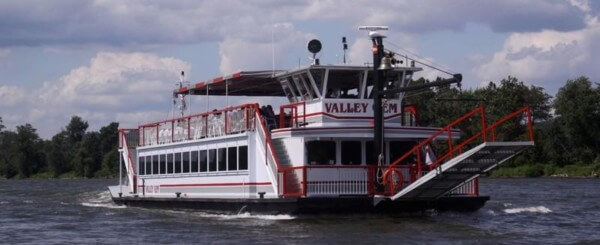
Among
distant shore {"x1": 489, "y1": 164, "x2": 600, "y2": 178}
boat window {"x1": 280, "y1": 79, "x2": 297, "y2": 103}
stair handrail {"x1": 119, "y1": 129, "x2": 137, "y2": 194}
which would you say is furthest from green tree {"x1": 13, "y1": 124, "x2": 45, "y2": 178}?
boat window {"x1": 280, "y1": 79, "x2": 297, "y2": 103}

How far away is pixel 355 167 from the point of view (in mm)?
24797

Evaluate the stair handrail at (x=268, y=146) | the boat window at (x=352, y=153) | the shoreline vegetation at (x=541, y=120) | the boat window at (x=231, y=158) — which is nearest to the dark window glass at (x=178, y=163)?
the boat window at (x=231, y=158)

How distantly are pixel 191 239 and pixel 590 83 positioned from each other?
60676mm

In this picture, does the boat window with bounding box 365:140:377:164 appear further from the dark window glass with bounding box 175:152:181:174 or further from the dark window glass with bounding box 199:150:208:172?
the dark window glass with bounding box 175:152:181:174

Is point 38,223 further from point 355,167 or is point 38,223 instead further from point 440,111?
point 440,111

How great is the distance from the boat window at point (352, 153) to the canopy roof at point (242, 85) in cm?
330

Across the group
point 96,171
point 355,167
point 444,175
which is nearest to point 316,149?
point 355,167

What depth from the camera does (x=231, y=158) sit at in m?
27.7

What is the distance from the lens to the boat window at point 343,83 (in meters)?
26.4

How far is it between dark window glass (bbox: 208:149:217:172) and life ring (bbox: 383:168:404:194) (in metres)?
5.97

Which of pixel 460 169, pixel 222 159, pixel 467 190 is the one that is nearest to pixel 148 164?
pixel 222 159

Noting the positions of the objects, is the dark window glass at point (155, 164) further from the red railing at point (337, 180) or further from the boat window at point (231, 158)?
the red railing at point (337, 180)

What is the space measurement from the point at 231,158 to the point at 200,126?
2.49m

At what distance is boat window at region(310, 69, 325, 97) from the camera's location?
26.1m
